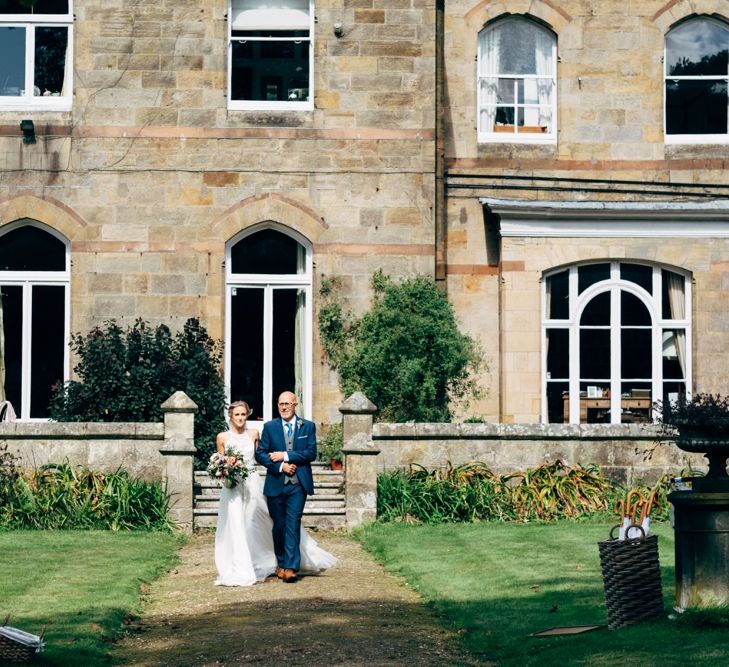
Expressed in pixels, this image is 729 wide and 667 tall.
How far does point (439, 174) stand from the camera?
21547 millimetres

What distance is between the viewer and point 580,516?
56.6 ft

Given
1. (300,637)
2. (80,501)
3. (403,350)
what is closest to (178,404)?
(80,501)

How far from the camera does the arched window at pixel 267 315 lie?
834 inches

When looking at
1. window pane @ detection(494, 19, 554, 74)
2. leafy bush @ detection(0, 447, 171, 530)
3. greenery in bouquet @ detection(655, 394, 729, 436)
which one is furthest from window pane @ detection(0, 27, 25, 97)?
greenery in bouquet @ detection(655, 394, 729, 436)

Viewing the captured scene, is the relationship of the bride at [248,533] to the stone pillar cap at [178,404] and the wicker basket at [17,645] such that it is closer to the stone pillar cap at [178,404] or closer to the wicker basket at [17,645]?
the stone pillar cap at [178,404]

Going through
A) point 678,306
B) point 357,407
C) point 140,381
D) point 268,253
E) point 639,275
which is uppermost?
point 268,253

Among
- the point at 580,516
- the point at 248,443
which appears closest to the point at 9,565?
the point at 248,443

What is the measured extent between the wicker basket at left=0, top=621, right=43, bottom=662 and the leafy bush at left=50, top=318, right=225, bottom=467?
978 centimetres

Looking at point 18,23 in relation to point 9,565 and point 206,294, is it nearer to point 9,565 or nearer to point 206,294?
point 206,294

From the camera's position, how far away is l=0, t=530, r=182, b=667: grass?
33.9ft

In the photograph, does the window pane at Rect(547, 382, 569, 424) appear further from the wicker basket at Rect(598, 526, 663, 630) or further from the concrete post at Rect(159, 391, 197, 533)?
the wicker basket at Rect(598, 526, 663, 630)

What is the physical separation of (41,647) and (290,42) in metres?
13.8

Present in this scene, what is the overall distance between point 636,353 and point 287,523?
922cm

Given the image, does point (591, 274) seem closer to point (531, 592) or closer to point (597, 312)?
point (597, 312)
